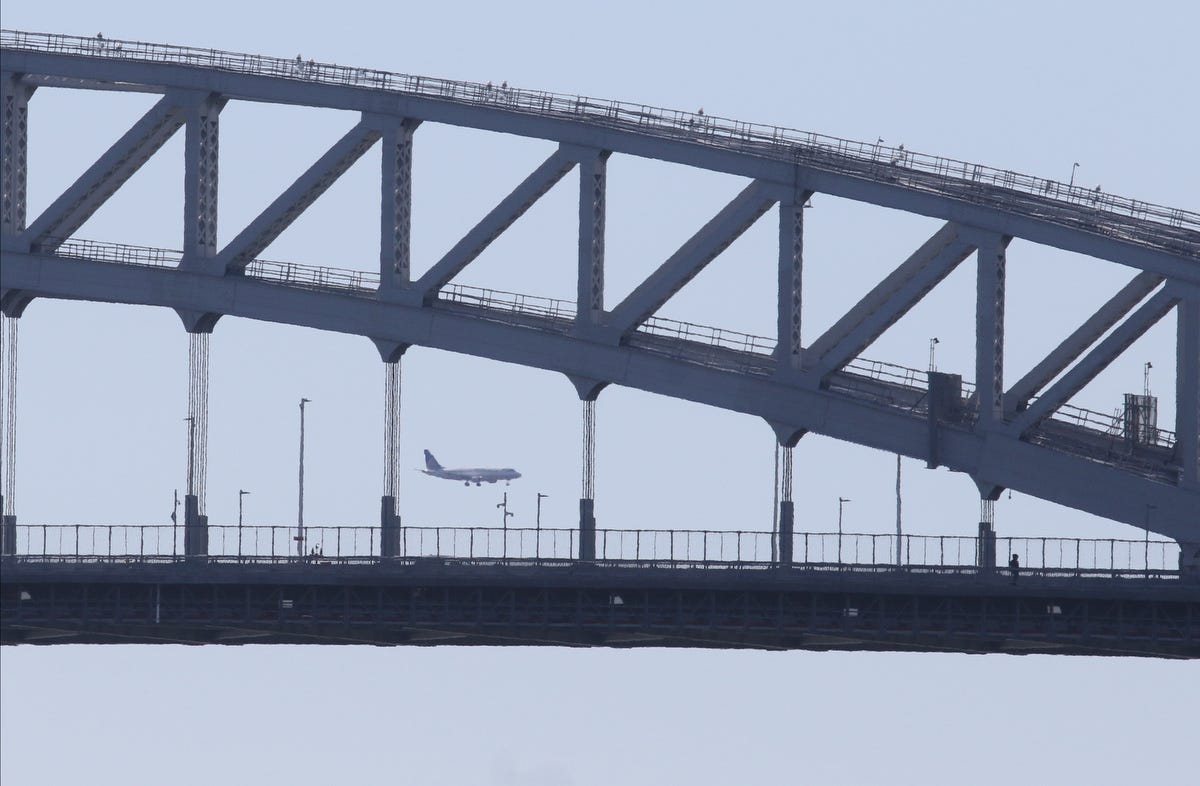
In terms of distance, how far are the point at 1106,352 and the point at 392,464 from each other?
23050 mm

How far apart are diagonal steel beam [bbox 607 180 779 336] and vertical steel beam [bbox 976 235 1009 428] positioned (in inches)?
267

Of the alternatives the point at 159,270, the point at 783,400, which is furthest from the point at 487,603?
the point at 159,270

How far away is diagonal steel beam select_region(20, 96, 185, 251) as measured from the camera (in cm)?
11494

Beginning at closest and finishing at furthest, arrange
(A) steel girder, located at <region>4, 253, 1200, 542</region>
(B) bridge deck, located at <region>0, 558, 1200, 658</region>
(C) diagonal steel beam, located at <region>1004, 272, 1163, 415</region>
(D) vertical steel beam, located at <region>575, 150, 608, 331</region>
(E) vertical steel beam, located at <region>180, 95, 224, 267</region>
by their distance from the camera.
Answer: (B) bridge deck, located at <region>0, 558, 1200, 658</region>, (A) steel girder, located at <region>4, 253, 1200, 542</region>, (C) diagonal steel beam, located at <region>1004, 272, 1163, 415</region>, (D) vertical steel beam, located at <region>575, 150, 608, 331</region>, (E) vertical steel beam, located at <region>180, 95, 224, 267</region>

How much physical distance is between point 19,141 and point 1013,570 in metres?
38.0

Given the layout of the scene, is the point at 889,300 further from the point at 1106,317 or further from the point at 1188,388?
the point at 1188,388

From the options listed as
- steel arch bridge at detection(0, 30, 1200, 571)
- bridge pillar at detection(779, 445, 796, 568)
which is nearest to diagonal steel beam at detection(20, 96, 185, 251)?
steel arch bridge at detection(0, 30, 1200, 571)

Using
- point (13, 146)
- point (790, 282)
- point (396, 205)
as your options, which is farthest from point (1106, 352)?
point (13, 146)

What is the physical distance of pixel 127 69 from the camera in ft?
376

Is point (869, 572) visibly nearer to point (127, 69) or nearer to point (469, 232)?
point (469, 232)

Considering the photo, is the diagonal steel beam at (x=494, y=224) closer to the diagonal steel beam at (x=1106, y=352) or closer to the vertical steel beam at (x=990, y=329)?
the vertical steel beam at (x=990, y=329)

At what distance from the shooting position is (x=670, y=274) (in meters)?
108

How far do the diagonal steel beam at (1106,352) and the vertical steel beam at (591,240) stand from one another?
14915 millimetres

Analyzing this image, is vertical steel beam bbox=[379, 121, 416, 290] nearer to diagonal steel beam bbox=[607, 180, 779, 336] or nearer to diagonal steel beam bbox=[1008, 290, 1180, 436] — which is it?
diagonal steel beam bbox=[607, 180, 779, 336]
